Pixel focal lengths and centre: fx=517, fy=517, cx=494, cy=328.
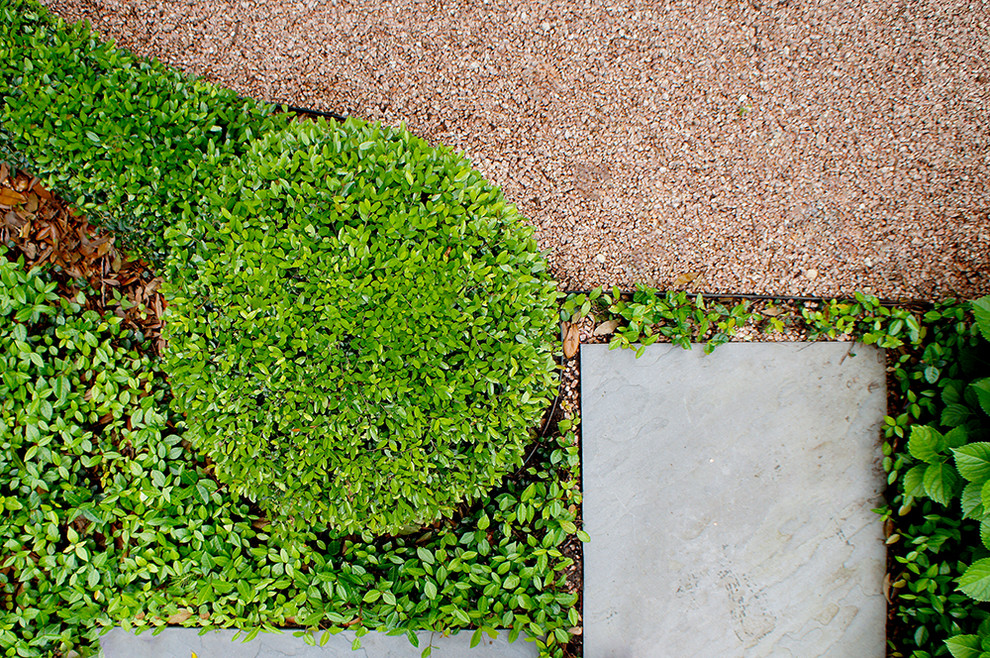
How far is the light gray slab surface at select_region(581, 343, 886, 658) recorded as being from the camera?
231 centimetres

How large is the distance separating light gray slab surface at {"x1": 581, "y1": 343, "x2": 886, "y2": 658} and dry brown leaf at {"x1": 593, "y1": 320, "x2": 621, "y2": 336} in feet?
0.30

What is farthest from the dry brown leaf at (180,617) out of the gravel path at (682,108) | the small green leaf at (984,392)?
the small green leaf at (984,392)

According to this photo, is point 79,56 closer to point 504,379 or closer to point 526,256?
point 526,256

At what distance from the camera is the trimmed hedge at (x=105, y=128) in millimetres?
2000

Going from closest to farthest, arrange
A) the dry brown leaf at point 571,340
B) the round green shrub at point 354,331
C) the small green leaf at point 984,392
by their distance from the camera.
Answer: the round green shrub at point 354,331
the small green leaf at point 984,392
the dry brown leaf at point 571,340

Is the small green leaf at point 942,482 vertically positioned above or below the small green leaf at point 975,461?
below

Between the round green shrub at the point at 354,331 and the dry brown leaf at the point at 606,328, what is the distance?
696 mm

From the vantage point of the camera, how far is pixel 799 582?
2.33 metres

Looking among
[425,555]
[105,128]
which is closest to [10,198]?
[105,128]

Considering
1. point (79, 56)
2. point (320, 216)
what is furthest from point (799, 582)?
point (79, 56)

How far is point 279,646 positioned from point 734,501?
6.92ft

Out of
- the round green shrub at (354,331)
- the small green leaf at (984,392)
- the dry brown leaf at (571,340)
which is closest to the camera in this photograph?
the round green shrub at (354,331)

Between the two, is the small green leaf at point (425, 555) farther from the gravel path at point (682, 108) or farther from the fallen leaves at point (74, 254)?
the fallen leaves at point (74, 254)

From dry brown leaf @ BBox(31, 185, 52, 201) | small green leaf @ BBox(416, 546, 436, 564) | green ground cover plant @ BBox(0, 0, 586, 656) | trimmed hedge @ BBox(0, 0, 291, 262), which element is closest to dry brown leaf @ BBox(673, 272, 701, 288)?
green ground cover plant @ BBox(0, 0, 586, 656)
